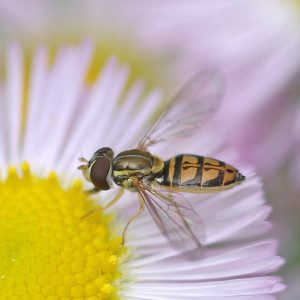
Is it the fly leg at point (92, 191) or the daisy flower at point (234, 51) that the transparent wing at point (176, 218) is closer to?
the fly leg at point (92, 191)

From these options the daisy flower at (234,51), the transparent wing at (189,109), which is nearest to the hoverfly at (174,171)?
the transparent wing at (189,109)

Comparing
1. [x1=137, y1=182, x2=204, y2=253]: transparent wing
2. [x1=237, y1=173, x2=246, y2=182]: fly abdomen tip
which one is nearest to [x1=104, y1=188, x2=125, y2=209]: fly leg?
[x1=137, y1=182, x2=204, y2=253]: transparent wing

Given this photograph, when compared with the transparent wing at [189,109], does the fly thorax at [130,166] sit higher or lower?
lower

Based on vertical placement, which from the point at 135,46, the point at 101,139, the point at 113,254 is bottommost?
the point at 113,254

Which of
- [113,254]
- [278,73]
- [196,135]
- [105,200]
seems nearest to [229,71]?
[278,73]

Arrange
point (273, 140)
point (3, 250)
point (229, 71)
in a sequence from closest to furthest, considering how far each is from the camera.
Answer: point (3, 250) → point (273, 140) → point (229, 71)

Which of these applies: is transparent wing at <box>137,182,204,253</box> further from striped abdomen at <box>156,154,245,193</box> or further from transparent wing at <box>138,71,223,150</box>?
transparent wing at <box>138,71,223,150</box>

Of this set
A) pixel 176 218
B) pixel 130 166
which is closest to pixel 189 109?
pixel 130 166

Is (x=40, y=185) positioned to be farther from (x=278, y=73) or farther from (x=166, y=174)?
(x=278, y=73)
